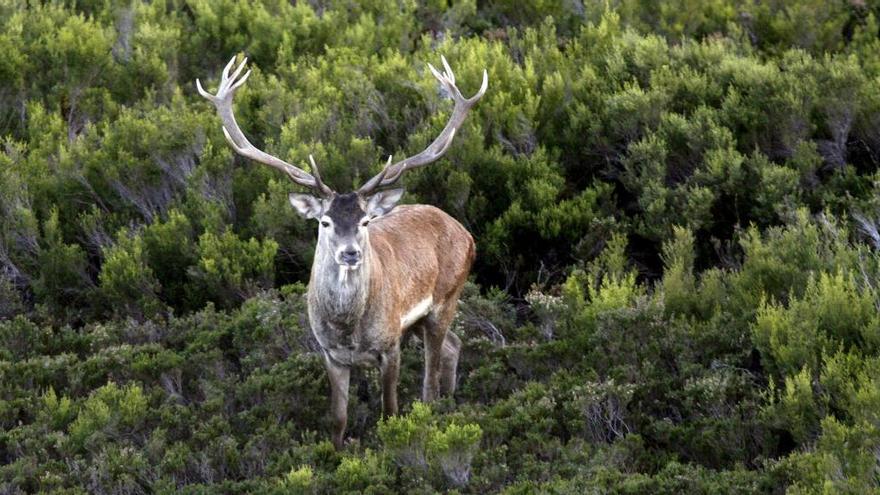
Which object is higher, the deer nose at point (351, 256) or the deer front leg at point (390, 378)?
the deer nose at point (351, 256)

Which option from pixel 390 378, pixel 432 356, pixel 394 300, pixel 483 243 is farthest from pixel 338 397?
pixel 483 243

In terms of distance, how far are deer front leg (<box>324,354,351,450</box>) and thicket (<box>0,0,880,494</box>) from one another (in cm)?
19

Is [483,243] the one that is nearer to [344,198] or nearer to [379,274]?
[379,274]

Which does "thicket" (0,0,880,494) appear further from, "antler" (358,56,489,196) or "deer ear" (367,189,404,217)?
"antler" (358,56,489,196)

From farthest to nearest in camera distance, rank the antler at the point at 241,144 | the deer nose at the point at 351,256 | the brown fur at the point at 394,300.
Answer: the antler at the point at 241,144
the brown fur at the point at 394,300
the deer nose at the point at 351,256

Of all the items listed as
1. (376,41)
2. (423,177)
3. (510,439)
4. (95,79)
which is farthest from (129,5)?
(510,439)

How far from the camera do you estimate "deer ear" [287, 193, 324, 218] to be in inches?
291

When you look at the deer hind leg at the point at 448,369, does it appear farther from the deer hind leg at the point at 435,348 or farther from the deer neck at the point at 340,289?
the deer neck at the point at 340,289

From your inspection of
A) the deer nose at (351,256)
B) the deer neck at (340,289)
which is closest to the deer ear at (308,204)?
the deer neck at (340,289)

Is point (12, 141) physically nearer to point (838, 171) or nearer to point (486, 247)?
point (486, 247)

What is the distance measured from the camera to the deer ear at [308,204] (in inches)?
291

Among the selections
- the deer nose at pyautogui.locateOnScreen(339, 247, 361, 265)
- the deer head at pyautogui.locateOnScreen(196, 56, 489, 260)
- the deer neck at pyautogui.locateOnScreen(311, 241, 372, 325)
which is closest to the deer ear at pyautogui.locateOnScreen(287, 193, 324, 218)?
the deer head at pyautogui.locateOnScreen(196, 56, 489, 260)

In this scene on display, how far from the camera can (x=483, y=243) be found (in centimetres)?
1064

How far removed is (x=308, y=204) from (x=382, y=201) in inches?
16.4
